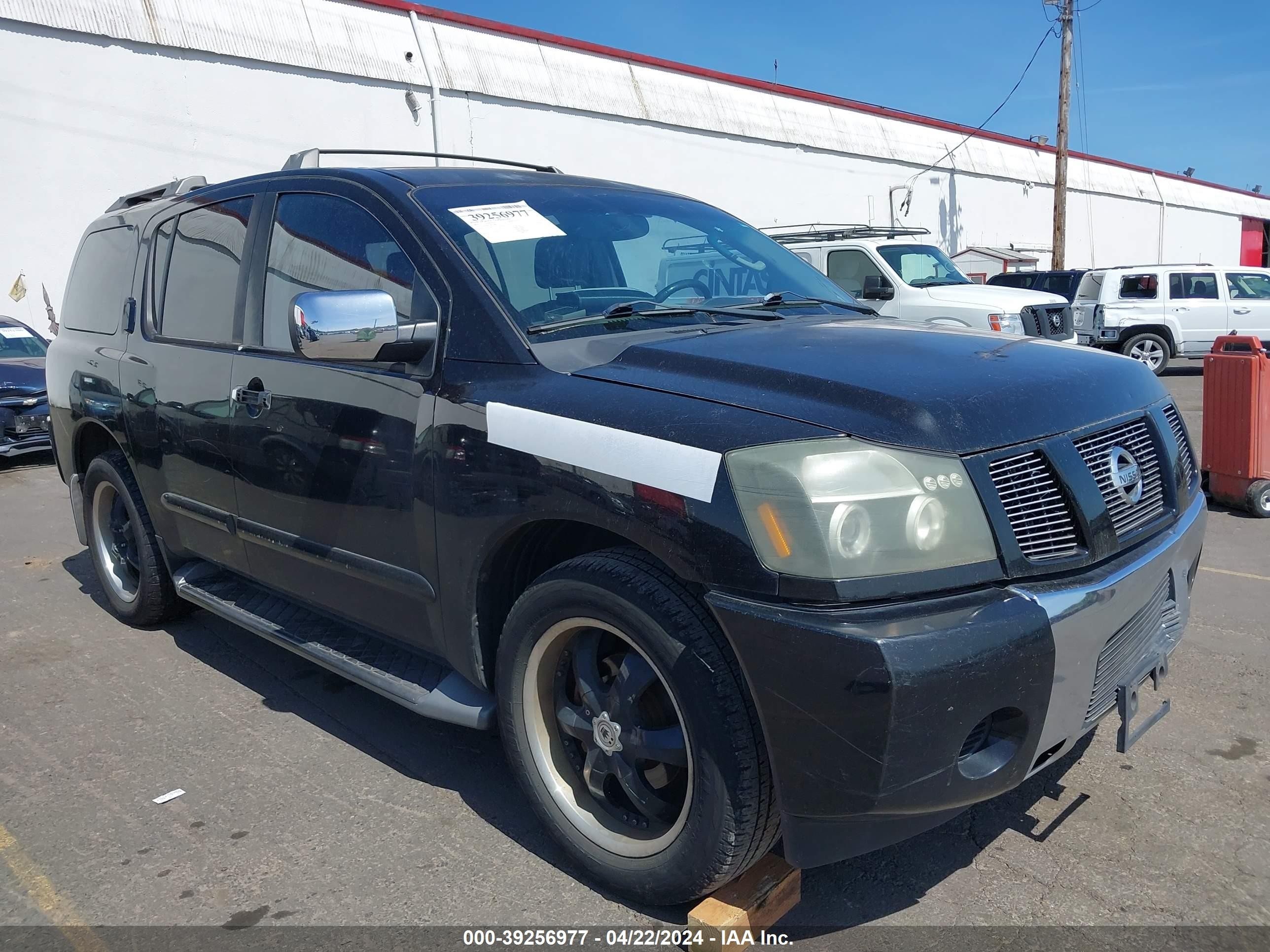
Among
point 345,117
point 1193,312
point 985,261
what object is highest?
point 345,117

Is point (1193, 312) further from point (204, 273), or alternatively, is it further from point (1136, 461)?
point (204, 273)

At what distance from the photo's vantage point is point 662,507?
7.38 feet

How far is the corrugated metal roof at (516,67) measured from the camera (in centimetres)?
1516

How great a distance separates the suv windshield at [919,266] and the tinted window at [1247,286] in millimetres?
7478

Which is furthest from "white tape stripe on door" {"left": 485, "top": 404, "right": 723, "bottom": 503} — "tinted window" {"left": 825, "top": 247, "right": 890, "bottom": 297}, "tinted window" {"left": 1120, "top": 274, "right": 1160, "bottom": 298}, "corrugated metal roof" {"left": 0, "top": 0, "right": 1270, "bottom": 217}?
"tinted window" {"left": 1120, "top": 274, "right": 1160, "bottom": 298}

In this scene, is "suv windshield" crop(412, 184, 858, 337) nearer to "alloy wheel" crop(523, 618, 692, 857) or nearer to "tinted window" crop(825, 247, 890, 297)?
"alloy wheel" crop(523, 618, 692, 857)

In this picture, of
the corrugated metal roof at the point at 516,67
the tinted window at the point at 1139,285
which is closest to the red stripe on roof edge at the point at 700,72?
the corrugated metal roof at the point at 516,67

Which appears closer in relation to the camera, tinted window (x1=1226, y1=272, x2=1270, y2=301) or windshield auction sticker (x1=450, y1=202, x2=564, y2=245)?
windshield auction sticker (x1=450, y1=202, x2=564, y2=245)

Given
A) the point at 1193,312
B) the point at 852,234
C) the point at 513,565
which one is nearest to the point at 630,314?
the point at 513,565

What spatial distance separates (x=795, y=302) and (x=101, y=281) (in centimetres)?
339

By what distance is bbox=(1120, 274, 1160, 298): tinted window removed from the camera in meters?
18.0

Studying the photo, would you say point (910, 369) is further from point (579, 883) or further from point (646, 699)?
point (579, 883)

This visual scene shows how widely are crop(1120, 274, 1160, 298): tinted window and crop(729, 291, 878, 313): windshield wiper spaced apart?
16.6 m

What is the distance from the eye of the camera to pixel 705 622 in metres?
2.24
